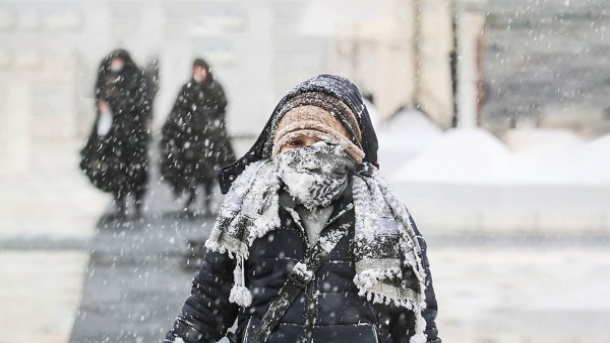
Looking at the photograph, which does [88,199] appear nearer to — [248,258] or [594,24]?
[594,24]

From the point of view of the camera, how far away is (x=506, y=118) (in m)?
6.84

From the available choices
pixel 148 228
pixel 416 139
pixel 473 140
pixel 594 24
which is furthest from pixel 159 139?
pixel 594 24

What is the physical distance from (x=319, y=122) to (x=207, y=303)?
57 centimetres

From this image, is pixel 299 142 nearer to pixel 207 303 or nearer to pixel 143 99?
pixel 207 303

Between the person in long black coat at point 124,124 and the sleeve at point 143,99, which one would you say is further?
the sleeve at point 143,99

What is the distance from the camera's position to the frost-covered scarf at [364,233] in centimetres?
186

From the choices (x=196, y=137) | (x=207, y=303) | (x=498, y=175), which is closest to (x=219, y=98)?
(x=196, y=137)

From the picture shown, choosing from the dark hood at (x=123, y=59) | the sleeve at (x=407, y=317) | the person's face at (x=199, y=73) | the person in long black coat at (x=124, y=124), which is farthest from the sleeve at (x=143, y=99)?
the sleeve at (x=407, y=317)

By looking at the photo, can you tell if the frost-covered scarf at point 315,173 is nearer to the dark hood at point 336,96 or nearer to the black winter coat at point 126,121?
the dark hood at point 336,96

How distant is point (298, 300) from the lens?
186 cm

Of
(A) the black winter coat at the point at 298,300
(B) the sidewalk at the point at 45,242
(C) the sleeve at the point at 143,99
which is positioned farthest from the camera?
(C) the sleeve at the point at 143,99

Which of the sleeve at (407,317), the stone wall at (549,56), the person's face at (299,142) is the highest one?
the stone wall at (549,56)

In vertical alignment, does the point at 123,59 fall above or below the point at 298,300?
above

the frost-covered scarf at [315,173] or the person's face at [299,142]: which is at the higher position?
the person's face at [299,142]
